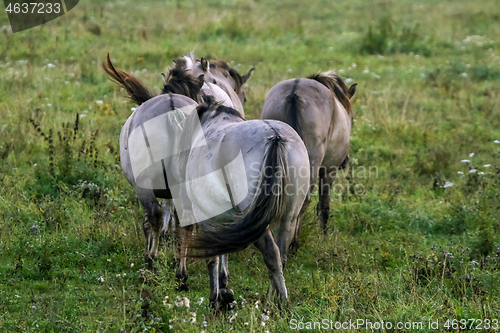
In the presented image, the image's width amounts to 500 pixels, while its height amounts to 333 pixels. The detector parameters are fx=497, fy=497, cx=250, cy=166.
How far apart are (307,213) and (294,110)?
4.90 feet

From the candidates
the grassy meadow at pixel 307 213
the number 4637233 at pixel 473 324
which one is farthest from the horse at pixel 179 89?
the number 4637233 at pixel 473 324

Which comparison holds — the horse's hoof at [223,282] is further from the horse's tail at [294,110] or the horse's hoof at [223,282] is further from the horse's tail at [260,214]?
the horse's tail at [294,110]

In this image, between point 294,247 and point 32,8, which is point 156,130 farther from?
point 32,8

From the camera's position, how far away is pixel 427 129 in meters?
9.21

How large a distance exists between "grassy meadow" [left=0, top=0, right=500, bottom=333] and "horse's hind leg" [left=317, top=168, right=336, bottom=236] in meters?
0.16

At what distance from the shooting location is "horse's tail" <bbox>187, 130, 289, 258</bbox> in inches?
131

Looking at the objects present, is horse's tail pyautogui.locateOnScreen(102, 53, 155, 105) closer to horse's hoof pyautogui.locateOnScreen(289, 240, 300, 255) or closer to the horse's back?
the horse's back

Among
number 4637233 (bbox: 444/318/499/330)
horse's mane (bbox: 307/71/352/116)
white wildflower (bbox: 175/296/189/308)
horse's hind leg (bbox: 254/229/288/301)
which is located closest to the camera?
number 4637233 (bbox: 444/318/499/330)

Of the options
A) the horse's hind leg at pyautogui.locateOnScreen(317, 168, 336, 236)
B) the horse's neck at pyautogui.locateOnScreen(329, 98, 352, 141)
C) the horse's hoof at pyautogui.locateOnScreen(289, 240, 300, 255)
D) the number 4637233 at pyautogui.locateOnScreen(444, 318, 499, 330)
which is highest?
the horse's neck at pyautogui.locateOnScreen(329, 98, 352, 141)

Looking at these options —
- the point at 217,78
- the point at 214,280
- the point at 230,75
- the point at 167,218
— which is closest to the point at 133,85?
the point at 217,78

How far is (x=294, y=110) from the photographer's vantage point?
5.21 m

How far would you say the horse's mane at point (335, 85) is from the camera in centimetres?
594

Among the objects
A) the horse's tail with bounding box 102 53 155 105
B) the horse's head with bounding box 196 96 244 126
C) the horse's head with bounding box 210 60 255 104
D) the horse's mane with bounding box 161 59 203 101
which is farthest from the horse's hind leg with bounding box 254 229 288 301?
the horse's head with bounding box 210 60 255 104

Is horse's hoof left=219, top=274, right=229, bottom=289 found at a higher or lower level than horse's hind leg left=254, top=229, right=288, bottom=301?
lower
